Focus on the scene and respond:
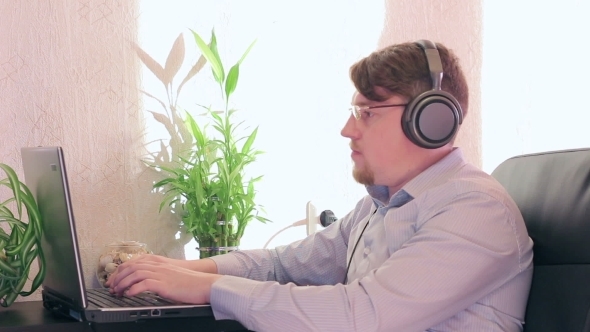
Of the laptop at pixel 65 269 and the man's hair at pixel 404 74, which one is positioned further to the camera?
the man's hair at pixel 404 74

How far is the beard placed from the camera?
1569 mm

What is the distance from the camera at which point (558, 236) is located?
1.31 metres

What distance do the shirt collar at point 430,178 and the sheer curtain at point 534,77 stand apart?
3.00 feet

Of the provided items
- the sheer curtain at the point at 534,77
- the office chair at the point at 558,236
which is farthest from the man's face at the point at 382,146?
the sheer curtain at the point at 534,77

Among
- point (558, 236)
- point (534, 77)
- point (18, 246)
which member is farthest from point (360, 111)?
point (534, 77)

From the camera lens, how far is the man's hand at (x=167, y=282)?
137cm

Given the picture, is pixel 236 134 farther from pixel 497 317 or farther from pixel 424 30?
pixel 497 317

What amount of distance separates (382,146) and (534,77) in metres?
1.05

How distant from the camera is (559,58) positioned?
2.41 m

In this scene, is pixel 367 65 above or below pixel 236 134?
above

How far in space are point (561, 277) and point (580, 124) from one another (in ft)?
4.10

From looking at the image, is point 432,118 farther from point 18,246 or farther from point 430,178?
point 18,246

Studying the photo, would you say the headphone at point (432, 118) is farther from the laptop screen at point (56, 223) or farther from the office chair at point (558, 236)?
the laptop screen at point (56, 223)

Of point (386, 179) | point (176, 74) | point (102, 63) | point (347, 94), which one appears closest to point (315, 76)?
point (347, 94)
